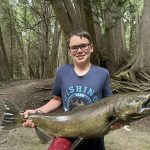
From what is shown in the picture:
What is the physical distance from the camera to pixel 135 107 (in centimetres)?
303

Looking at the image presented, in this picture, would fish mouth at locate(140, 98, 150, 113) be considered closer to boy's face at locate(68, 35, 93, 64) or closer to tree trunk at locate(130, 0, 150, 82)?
boy's face at locate(68, 35, 93, 64)

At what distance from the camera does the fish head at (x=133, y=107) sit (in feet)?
9.89

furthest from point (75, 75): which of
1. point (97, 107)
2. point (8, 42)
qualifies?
point (8, 42)

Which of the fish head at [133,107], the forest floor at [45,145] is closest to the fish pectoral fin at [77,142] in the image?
the fish head at [133,107]

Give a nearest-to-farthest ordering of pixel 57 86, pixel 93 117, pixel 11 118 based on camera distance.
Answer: pixel 93 117 → pixel 11 118 → pixel 57 86

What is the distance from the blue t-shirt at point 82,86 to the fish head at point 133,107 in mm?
506

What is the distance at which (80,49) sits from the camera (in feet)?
11.9

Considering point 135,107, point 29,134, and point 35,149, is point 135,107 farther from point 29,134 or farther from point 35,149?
point 29,134

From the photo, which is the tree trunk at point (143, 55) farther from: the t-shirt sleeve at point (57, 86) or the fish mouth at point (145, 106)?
the fish mouth at point (145, 106)

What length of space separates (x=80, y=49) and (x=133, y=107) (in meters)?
0.85

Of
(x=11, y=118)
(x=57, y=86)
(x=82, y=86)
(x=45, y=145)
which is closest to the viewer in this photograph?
(x=11, y=118)

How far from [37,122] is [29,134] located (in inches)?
180

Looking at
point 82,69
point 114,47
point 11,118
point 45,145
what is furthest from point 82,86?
point 114,47

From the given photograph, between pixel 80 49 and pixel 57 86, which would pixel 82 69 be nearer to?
pixel 80 49
